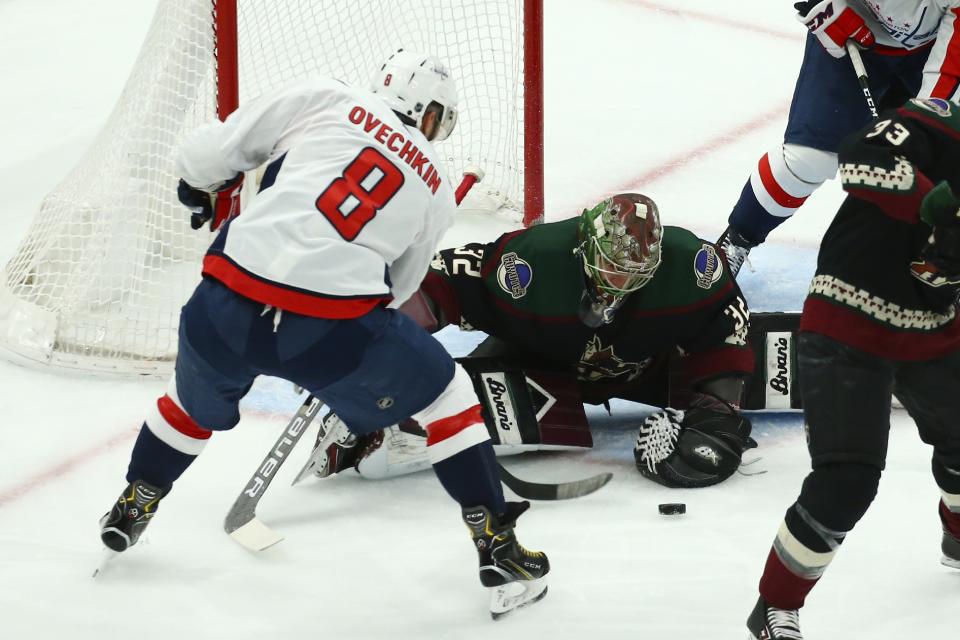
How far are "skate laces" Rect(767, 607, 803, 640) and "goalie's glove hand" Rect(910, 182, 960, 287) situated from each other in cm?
60

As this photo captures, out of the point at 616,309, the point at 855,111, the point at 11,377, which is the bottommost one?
the point at 11,377

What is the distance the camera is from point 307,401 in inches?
121

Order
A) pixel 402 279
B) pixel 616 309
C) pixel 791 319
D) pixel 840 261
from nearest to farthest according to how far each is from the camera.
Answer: pixel 840 261 → pixel 402 279 → pixel 616 309 → pixel 791 319

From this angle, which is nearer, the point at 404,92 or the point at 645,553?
the point at 404,92

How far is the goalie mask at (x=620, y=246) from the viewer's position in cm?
293

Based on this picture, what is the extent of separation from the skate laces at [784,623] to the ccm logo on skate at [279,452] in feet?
3.50

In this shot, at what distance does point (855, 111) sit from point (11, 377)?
A: 2.13 meters

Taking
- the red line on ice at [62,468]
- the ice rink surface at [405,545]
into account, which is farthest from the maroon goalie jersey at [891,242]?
the red line on ice at [62,468]

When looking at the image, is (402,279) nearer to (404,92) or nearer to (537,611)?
(404,92)

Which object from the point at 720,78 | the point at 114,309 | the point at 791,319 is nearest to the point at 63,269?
the point at 114,309

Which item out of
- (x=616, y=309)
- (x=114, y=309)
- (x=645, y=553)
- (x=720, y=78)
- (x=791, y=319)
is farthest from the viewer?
(x=720, y=78)

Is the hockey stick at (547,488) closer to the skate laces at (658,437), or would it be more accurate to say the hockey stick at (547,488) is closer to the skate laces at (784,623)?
the skate laces at (658,437)

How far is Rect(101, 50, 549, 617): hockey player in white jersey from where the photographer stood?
93.9 inches

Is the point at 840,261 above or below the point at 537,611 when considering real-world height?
above
